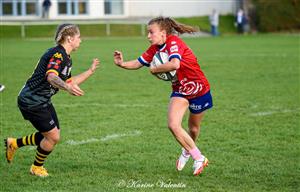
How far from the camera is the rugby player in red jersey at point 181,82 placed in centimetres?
784

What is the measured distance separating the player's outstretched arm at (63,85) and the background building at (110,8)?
47630 mm

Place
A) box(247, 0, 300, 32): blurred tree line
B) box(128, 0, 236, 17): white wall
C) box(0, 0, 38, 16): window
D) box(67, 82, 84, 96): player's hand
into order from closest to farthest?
box(67, 82, 84, 96): player's hand < box(247, 0, 300, 32): blurred tree line < box(0, 0, 38, 16): window < box(128, 0, 236, 17): white wall

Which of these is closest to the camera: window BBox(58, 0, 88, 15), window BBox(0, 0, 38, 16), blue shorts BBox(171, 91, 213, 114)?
blue shorts BBox(171, 91, 213, 114)

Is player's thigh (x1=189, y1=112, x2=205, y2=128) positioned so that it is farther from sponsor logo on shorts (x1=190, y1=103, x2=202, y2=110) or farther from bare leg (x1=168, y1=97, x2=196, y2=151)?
bare leg (x1=168, y1=97, x2=196, y2=151)

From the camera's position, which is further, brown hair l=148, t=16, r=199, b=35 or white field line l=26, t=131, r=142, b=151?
white field line l=26, t=131, r=142, b=151

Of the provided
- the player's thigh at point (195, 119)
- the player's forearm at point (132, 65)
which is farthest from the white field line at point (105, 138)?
the player's thigh at point (195, 119)

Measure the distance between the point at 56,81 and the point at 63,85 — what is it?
5.6 inches

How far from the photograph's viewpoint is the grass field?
7.52 m

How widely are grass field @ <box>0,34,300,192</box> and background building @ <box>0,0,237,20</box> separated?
118 ft

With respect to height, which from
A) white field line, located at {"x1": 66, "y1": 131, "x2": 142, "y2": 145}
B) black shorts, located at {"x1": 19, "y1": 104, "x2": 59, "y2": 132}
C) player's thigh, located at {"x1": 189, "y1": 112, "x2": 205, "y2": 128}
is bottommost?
white field line, located at {"x1": 66, "y1": 131, "x2": 142, "y2": 145}

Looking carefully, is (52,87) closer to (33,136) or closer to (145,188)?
(33,136)

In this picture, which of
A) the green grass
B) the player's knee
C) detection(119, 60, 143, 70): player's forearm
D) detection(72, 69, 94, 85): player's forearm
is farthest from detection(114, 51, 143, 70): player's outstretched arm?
the green grass

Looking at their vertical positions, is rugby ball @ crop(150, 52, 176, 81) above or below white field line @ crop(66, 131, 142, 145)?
above

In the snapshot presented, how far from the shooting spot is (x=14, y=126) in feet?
37.0
